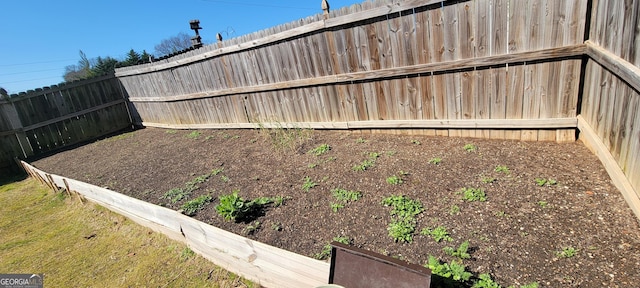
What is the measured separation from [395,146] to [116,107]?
34.4 ft

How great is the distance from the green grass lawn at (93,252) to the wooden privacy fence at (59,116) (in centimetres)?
A: 441

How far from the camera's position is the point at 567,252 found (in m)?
2.19

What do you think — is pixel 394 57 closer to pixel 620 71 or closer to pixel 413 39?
pixel 413 39

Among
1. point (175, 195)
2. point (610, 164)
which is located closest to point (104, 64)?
point (175, 195)

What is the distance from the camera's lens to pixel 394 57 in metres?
4.53

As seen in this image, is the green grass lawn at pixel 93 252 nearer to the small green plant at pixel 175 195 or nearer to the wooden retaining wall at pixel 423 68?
the small green plant at pixel 175 195

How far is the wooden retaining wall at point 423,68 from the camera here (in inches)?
139

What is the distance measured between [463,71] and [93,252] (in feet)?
17.4

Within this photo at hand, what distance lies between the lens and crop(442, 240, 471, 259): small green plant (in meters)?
2.36

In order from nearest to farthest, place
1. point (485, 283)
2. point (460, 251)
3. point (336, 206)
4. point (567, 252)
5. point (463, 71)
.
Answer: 1. point (485, 283)
2. point (567, 252)
3. point (460, 251)
4. point (336, 206)
5. point (463, 71)

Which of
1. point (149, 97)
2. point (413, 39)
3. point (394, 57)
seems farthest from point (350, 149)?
point (149, 97)

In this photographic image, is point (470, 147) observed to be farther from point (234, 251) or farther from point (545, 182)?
point (234, 251)

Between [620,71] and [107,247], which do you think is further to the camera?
[107,247]

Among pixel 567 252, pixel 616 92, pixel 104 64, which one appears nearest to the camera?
pixel 567 252
